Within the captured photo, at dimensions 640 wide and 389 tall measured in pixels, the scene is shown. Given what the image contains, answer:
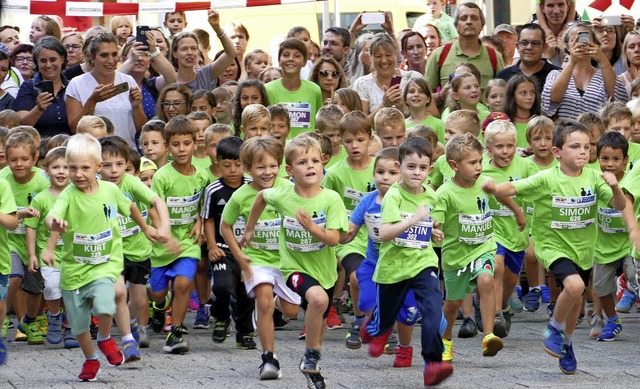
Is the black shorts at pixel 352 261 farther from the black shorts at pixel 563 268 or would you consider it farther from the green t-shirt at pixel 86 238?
the green t-shirt at pixel 86 238

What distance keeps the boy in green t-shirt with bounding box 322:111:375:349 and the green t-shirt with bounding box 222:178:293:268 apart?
2.55ft

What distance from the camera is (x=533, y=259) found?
1150 cm

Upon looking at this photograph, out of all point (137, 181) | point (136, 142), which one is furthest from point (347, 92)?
point (137, 181)

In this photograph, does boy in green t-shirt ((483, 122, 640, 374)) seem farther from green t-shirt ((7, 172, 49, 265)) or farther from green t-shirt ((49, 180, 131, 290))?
green t-shirt ((7, 172, 49, 265))

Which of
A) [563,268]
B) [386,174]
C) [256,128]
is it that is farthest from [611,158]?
[256,128]

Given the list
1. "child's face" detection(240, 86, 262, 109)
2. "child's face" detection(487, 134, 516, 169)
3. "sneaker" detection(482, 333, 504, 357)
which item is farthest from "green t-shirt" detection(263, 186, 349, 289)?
"child's face" detection(240, 86, 262, 109)

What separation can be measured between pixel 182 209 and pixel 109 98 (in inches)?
91.5

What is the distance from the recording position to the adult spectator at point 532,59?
41.3ft

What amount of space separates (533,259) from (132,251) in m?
3.40

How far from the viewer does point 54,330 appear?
35.1 ft

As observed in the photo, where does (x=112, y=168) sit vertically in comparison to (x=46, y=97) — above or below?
below

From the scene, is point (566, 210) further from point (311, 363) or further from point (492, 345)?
point (311, 363)

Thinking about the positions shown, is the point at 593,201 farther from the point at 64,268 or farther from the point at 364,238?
the point at 64,268

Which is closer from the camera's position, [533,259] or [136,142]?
[533,259]
